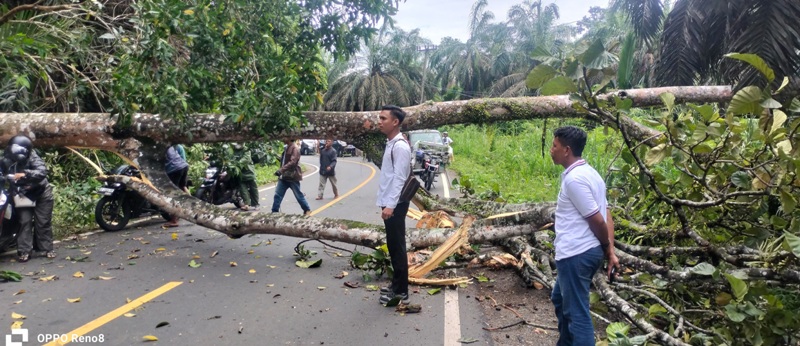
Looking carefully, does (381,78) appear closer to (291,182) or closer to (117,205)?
(291,182)

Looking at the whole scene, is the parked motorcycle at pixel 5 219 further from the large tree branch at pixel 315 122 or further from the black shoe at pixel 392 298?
Answer: the black shoe at pixel 392 298

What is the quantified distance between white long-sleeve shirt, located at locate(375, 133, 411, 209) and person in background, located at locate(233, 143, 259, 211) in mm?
6015

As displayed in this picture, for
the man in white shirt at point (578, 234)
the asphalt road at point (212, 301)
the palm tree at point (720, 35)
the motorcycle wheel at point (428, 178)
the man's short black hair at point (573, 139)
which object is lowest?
the motorcycle wheel at point (428, 178)

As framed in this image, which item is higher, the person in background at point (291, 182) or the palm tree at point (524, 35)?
the palm tree at point (524, 35)

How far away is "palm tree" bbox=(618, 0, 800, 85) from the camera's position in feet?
18.4

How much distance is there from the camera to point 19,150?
6.39 m

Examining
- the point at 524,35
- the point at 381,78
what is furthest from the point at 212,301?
the point at 524,35

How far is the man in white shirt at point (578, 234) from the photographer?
3.41 m

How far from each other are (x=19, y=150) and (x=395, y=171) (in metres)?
4.43

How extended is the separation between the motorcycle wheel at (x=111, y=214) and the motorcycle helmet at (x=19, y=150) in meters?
2.02

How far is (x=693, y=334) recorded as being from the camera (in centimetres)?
382

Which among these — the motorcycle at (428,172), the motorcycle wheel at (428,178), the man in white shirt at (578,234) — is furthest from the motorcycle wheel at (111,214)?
the motorcycle wheel at (428,178)

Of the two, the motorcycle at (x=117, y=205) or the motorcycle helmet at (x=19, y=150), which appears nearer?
the motorcycle helmet at (x=19, y=150)

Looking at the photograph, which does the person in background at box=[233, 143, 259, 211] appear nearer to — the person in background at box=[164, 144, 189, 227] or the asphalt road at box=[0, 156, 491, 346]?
the person in background at box=[164, 144, 189, 227]
